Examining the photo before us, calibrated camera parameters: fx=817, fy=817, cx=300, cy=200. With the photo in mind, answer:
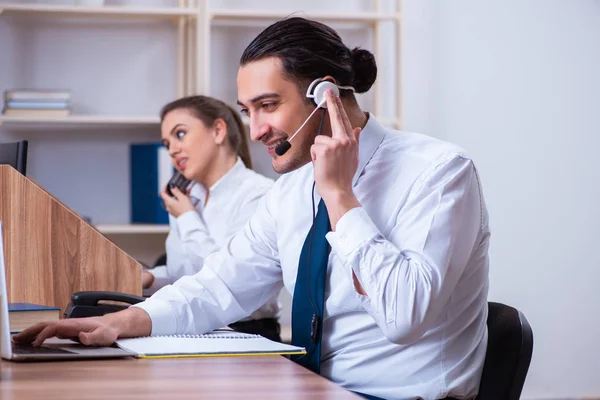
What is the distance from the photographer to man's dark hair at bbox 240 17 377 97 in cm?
158

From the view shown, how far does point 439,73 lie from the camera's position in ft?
12.8

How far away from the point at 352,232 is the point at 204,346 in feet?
0.97

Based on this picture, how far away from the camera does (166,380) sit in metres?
1.00

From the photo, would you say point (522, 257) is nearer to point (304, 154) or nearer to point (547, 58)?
point (547, 58)

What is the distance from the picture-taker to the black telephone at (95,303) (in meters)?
1.55

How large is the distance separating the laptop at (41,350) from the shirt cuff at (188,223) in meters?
1.47

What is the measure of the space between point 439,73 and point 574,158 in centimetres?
78

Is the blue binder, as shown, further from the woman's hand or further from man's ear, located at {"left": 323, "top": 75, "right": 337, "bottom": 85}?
man's ear, located at {"left": 323, "top": 75, "right": 337, "bottom": 85}

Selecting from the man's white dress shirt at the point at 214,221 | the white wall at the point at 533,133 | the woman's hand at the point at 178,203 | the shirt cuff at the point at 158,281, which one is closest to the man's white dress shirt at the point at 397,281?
the shirt cuff at the point at 158,281

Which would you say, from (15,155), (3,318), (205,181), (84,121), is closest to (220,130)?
(205,181)

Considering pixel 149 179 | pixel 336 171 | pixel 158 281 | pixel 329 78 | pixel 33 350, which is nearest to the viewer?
pixel 33 350

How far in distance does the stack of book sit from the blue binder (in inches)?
14.4

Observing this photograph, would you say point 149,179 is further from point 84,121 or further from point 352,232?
point 352,232

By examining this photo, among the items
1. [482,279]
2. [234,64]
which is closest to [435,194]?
[482,279]
